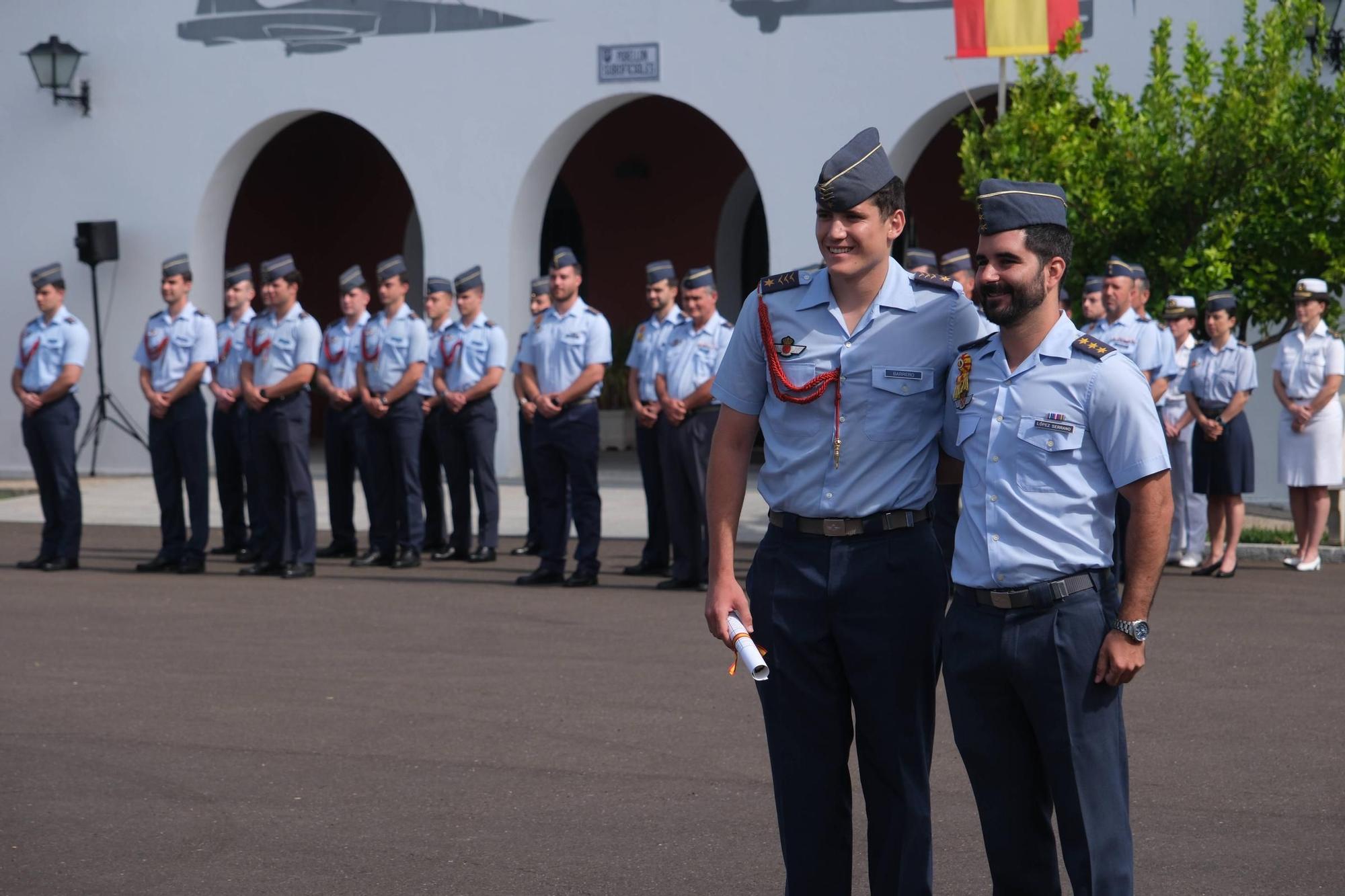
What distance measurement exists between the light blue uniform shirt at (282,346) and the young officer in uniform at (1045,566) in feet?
27.1

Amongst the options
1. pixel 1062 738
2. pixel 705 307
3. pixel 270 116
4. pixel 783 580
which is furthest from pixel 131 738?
pixel 270 116

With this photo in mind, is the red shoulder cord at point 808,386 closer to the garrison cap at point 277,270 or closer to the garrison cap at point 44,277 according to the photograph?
the garrison cap at point 277,270

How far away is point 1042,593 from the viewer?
3.78 m

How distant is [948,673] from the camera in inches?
153

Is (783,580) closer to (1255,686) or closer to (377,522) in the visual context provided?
(1255,686)

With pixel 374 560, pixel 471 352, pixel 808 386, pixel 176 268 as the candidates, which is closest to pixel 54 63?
pixel 176 268

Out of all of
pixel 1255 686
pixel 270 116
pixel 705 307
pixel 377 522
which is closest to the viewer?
pixel 1255 686

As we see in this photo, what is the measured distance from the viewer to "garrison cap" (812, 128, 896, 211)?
3.99 metres

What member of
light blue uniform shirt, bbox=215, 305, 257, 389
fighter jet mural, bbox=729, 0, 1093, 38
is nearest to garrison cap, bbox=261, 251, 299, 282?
light blue uniform shirt, bbox=215, 305, 257, 389

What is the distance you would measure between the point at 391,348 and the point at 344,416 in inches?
33.9

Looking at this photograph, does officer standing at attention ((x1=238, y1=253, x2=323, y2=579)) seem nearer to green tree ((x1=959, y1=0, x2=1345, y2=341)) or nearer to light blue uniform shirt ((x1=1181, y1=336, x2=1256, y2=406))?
green tree ((x1=959, y1=0, x2=1345, y2=341))

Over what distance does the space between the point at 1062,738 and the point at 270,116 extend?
16.2 m

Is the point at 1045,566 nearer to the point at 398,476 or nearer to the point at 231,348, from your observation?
the point at 398,476

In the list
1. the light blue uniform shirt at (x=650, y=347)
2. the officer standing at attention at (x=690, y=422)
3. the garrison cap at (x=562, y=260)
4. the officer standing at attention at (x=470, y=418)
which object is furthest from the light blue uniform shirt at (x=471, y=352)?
the officer standing at attention at (x=690, y=422)
